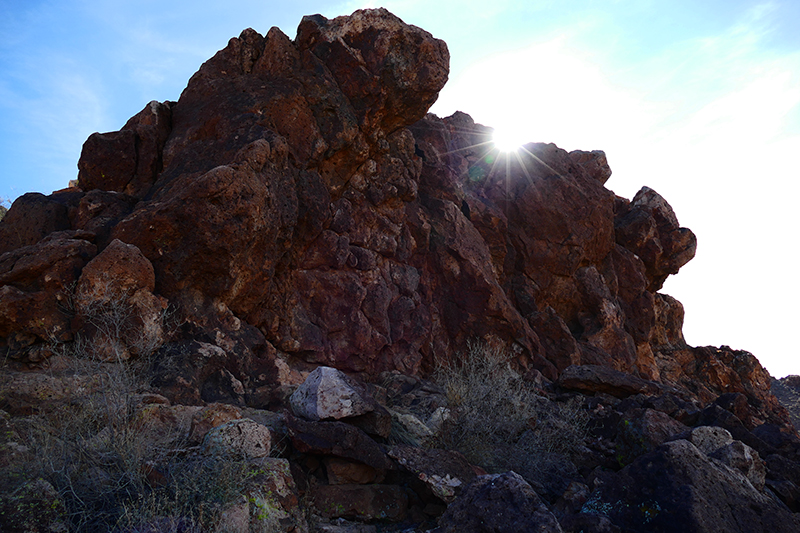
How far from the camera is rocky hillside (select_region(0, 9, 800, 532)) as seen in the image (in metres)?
5.90

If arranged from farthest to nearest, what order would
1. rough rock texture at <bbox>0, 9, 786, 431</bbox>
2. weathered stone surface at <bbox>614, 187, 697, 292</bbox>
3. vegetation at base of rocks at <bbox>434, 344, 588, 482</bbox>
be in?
weathered stone surface at <bbox>614, 187, 697, 292</bbox>, rough rock texture at <bbox>0, 9, 786, 431</bbox>, vegetation at base of rocks at <bbox>434, 344, 588, 482</bbox>

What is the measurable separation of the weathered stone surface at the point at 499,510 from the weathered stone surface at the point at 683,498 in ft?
3.25

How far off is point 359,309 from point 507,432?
5777 millimetres

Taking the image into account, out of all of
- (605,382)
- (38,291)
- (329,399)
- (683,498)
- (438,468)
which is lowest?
(438,468)

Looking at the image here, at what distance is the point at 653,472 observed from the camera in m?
5.20

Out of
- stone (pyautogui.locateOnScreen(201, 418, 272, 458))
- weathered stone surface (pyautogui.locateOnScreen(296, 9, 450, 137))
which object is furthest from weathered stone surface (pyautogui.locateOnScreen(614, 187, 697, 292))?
stone (pyautogui.locateOnScreen(201, 418, 272, 458))

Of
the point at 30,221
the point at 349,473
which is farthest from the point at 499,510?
the point at 30,221

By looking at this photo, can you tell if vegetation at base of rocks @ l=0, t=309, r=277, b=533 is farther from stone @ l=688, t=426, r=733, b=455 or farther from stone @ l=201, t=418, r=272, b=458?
stone @ l=688, t=426, r=733, b=455

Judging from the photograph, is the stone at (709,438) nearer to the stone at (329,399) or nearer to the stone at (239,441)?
the stone at (329,399)

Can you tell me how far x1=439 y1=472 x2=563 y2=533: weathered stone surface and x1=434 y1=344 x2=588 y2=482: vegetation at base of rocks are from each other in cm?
244

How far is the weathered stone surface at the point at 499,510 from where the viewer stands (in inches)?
175

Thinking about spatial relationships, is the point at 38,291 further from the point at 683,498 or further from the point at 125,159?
the point at 683,498

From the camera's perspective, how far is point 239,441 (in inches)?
227

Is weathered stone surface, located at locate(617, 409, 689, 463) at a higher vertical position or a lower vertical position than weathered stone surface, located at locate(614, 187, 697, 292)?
lower
